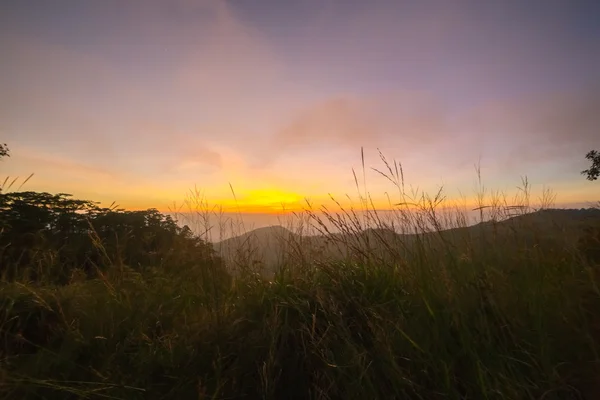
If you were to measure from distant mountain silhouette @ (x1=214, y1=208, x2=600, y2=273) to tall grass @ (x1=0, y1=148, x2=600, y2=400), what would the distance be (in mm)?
28

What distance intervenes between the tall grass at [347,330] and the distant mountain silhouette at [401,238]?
0.09 feet

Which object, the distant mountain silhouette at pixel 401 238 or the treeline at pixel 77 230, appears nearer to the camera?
the distant mountain silhouette at pixel 401 238

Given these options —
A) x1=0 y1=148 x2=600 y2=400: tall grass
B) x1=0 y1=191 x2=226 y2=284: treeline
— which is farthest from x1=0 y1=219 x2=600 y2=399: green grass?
x1=0 y1=191 x2=226 y2=284: treeline

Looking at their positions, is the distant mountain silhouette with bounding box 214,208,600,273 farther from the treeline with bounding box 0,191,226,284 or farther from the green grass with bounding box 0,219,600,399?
the treeline with bounding box 0,191,226,284

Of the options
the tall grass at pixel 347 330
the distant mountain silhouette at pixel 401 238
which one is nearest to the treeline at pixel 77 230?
the distant mountain silhouette at pixel 401 238

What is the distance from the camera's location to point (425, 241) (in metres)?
3.39

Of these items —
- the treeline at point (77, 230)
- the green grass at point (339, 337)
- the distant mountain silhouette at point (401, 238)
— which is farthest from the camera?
the treeline at point (77, 230)

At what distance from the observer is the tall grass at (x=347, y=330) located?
1.88 metres

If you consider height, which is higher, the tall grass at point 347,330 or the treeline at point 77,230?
the treeline at point 77,230

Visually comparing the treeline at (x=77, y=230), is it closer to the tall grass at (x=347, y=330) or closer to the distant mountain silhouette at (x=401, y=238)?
the distant mountain silhouette at (x=401, y=238)

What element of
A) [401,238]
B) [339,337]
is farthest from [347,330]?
[401,238]

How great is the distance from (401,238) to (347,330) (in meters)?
1.46

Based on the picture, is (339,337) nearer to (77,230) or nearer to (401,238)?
(401,238)

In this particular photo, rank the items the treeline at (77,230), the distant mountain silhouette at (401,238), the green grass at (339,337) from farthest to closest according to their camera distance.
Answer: the treeline at (77,230) < the distant mountain silhouette at (401,238) < the green grass at (339,337)
